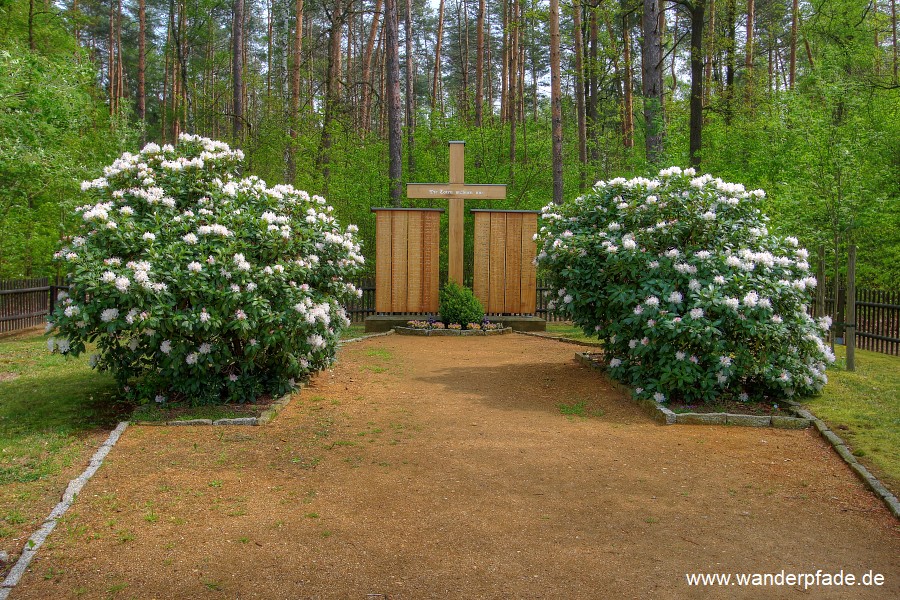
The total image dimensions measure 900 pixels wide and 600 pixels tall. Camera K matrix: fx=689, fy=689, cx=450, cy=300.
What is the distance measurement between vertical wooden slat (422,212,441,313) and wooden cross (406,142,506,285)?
321 millimetres

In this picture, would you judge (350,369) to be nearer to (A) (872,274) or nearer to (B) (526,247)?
(B) (526,247)

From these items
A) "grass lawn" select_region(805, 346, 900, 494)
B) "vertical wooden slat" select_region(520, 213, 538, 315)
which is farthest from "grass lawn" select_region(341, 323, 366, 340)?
"grass lawn" select_region(805, 346, 900, 494)

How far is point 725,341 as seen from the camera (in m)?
6.79

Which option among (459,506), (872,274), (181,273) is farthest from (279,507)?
(872,274)

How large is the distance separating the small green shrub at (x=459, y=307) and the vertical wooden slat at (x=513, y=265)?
85cm

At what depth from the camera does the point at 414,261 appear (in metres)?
13.8

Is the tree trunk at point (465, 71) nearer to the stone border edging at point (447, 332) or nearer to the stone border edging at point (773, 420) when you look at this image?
the stone border edging at point (447, 332)

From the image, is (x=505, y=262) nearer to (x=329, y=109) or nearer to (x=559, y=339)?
(x=559, y=339)

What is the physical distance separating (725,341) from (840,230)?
3461 mm

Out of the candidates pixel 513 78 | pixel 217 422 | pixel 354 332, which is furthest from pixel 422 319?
pixel 513 78

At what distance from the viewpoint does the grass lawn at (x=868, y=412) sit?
5363 mm

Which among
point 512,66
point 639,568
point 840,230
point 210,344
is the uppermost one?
point 512,66

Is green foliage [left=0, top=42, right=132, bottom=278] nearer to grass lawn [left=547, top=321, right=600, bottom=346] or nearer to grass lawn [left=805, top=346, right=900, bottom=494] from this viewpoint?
grass lawn [left=547, top=321, right=600, bottom=346]

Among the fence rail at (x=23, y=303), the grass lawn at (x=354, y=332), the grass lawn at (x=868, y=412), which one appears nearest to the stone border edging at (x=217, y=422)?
the grass lawn at (x=868, y=412)
